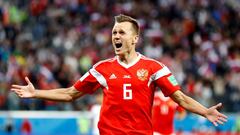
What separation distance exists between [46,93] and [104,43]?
1328 centimetres

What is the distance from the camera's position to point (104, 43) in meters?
21.1

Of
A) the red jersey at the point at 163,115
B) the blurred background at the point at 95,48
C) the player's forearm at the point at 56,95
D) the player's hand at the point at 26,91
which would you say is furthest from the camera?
the blurred background at the point at 95,48

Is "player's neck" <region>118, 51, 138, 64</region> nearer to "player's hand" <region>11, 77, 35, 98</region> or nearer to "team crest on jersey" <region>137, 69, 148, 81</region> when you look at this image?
"team crest on jersey" <region>137, 69, 148, 81</region>

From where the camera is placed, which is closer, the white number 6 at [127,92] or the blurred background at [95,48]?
the white number 6 at [127,92]

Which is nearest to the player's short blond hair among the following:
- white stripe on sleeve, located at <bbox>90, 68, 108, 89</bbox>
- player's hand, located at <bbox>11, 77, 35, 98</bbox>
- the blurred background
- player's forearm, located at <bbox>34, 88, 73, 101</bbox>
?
white stripe on sleeve, located at <bbox>90, 68, 108, 89</bbox>

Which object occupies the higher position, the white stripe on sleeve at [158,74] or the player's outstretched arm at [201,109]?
the white stripe on sleeve at [158,74]

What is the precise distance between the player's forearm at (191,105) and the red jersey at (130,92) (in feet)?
0.35

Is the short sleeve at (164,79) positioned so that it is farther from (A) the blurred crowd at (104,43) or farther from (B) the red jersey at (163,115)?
(A) the blurred crowd at (104,43)

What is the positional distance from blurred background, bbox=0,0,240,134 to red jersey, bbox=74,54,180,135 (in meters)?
8.50

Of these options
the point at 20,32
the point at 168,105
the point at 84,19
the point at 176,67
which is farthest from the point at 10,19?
the point at 168,105

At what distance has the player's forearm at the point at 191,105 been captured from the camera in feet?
24.8

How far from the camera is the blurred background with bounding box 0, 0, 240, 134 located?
57.8 feet

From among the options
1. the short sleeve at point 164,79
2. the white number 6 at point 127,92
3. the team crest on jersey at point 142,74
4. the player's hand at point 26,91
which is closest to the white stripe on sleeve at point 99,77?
the white number 6 at point 127,92

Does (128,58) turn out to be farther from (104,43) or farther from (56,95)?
(104,43)
